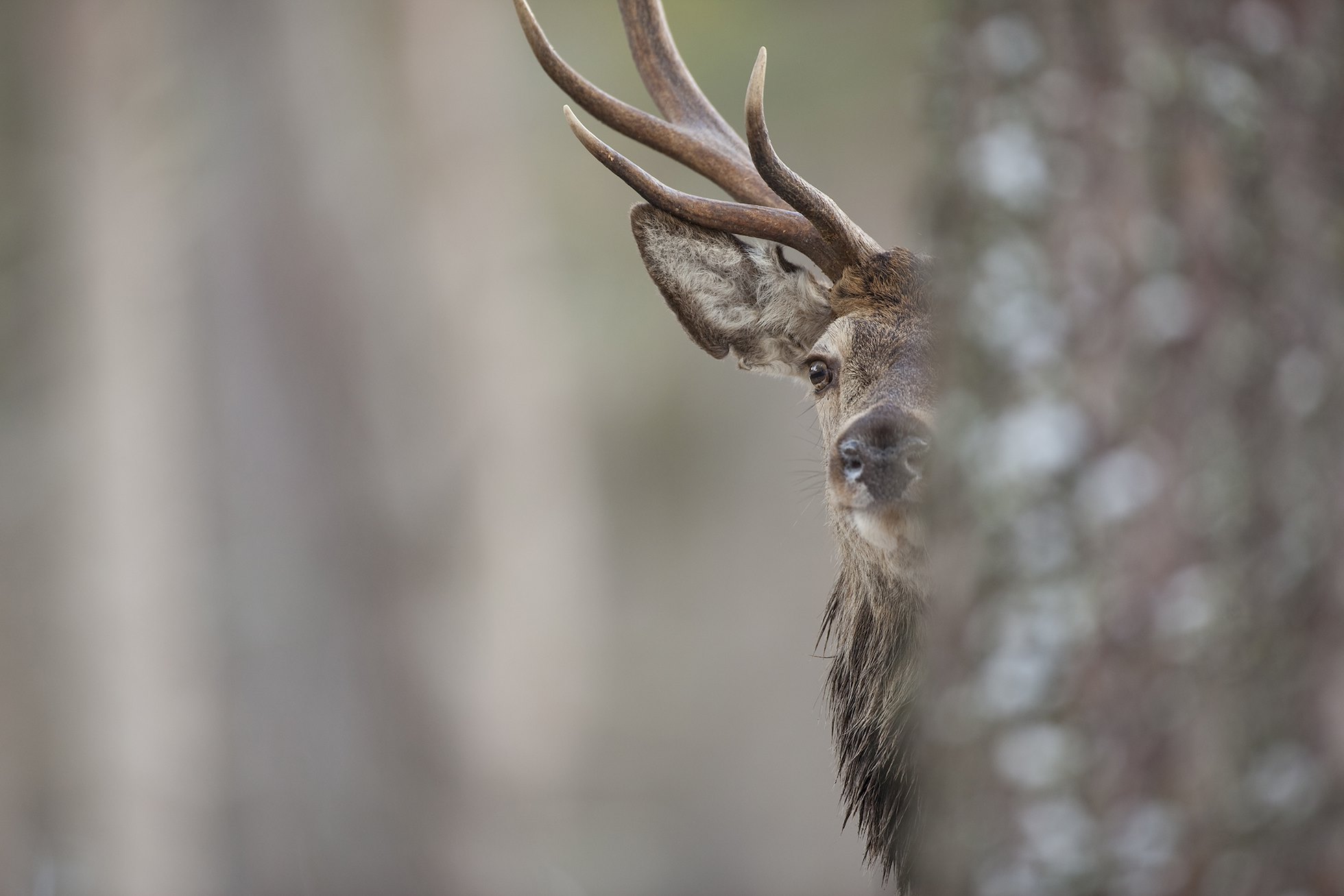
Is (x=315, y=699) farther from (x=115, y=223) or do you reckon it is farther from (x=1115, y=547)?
(x=1115, y=547)

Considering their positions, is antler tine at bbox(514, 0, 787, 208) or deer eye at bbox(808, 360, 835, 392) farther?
antler tine at bbox(514, 0, 787, 208)

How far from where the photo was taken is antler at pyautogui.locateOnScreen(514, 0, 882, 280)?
11.7 ft

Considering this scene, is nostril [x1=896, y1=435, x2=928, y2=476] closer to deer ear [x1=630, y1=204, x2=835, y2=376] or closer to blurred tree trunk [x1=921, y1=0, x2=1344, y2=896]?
deer ear [x1=630, y1=204, x2=835, y2=376]

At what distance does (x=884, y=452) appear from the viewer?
→ 300cm

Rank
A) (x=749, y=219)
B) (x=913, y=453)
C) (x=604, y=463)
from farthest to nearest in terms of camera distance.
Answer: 1. (x=604, y=463)
2. (x=749, y=219)
3. (x=913, y=453)

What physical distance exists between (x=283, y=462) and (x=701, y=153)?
5528 millimetres

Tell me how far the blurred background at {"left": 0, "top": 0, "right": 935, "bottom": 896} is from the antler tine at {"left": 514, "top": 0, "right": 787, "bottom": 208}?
3.79m

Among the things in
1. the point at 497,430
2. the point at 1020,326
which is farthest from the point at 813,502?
the point at 497,430

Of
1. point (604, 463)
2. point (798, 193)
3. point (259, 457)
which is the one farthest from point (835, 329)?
point (604, 463)

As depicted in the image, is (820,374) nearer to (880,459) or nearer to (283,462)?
(880,459)

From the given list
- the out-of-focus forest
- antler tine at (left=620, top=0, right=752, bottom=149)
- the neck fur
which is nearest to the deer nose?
the neck fur

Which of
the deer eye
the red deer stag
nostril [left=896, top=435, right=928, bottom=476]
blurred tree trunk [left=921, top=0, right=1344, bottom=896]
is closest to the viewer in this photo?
blurred tree trunk [left=921, top=0, right=1344, bottom=896]

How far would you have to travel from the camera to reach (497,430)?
10312 mm

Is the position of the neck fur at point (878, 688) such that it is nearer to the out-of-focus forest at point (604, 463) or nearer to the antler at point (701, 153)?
the out-of-focus forest at point (604, 463)
